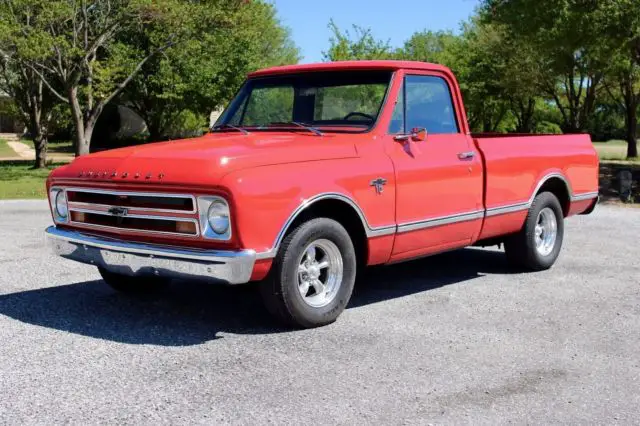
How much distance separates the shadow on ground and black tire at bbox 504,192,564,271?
1.35ft

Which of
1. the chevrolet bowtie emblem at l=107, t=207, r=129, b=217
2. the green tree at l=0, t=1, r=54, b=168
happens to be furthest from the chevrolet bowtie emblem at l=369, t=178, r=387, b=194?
the green tree at l=0, t=1, r=54, b=168

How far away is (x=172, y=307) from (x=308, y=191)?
1.70 metres

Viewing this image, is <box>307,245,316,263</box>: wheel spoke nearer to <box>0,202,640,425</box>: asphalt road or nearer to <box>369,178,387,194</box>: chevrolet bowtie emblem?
<box>0,202,640,425</box>: asphalt road

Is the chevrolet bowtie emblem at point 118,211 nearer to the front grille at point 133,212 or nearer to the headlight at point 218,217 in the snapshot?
the front grille at point 133,212

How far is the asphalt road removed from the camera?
155 inches

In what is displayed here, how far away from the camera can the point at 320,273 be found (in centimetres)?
555

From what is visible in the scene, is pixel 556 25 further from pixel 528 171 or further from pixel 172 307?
pixel 172 307

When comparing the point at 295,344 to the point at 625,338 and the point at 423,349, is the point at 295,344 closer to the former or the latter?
the point at 423,349

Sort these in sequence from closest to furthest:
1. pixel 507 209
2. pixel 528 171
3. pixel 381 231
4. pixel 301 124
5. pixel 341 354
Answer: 1. pixel 341 354
2. pixel 381 231
3. pixel 301 124
4. pixel 507 209
5. pixel 528 171

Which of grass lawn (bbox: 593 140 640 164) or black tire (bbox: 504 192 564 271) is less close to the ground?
black tire (bbox: 504 192 564 271)

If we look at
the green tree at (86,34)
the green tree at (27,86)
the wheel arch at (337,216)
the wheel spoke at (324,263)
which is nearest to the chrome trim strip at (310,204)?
the wheel arch at (337,216)

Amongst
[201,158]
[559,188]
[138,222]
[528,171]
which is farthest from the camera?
[559,188]

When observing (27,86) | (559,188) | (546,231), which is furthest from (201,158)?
(27,86)

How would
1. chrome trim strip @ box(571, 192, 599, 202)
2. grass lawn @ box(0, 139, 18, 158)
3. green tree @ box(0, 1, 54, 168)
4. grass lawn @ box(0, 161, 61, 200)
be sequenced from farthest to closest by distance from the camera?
grass lawn @ box(0, 139, 18, 158) < green tree @ box(0, 1, 54, 168) < grass lawn @ box(0, 161, 61, 200) < chrome trim strip @ box(571, 192, 599, 202)
